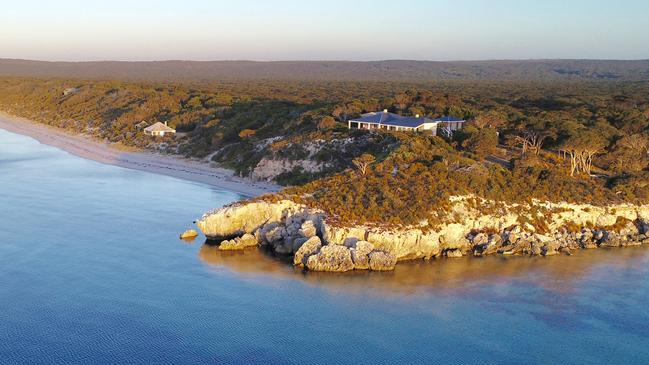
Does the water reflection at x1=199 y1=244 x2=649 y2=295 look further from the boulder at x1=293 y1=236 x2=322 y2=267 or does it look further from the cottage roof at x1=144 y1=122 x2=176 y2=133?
the cottage roof at x1=144 y1=122 x2=176 y2=133

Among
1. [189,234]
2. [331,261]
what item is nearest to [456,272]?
[331,261]

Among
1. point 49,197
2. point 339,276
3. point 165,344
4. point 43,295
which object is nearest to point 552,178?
point 339,276

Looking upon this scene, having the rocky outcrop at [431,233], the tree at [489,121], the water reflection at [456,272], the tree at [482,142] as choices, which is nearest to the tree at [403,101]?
the tree at [489,121]

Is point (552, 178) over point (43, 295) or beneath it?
over

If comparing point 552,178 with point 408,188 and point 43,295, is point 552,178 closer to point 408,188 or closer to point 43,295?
point 408,188

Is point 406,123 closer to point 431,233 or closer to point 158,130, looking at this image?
point 431,233

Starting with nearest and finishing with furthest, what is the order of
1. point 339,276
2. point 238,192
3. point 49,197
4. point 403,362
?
point 403,362
point 339,276
point 49,197
point 238,192

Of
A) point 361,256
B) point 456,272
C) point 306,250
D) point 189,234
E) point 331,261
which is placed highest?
point 306,250
